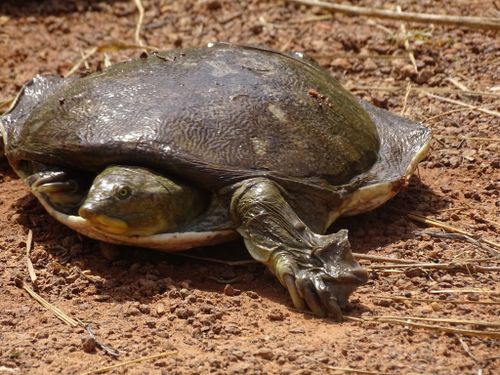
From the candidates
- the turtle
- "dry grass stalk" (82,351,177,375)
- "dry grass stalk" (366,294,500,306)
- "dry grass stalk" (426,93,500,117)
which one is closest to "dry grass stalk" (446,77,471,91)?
"dry grass stalk" (426,93,500,117)

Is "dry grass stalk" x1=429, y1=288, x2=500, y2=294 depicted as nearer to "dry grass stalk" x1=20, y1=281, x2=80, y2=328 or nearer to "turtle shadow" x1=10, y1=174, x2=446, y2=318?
"turtle shadow" x1=10, y1=174, x2=446, y2=318

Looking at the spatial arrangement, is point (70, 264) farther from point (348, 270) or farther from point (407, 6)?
point (407, 6)

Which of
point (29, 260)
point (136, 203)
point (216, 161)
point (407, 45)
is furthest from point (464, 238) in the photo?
point (407, 45)

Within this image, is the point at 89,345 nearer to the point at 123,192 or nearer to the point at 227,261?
the point at 123,192

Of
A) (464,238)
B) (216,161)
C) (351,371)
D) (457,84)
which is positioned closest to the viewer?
(351,371)

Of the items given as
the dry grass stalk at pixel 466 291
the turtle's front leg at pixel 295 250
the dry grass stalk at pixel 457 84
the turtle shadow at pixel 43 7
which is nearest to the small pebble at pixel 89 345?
the turtle's front leg at pixel 295 250

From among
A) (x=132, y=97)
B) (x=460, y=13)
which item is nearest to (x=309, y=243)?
(x=132, y=97)

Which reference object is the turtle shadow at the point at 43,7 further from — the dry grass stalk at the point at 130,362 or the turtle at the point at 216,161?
the dry grass stalk at the point at 130,362
